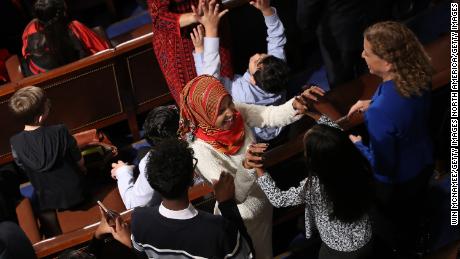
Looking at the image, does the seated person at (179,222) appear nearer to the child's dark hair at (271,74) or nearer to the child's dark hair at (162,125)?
the child's dark hair at (162,125)

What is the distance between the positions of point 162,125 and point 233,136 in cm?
36

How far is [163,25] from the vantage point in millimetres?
3213

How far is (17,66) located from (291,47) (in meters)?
1.84

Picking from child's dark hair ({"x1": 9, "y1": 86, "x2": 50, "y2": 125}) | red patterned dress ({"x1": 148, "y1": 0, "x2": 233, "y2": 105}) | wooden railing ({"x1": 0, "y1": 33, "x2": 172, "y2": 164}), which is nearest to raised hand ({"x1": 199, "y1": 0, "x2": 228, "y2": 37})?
red patterned dress ({"x1": 148, "y1": 0, "x2": 233, "y2": 105})

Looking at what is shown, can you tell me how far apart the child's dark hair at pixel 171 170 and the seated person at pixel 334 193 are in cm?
33

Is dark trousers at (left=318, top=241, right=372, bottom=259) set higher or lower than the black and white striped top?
lower

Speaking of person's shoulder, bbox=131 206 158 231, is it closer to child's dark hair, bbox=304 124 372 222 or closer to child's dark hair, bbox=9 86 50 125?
child's dark hair, bbox=304 124 372 222

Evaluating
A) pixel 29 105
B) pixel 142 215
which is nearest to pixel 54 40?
pixel 29 105

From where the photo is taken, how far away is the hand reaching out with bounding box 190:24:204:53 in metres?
3.03

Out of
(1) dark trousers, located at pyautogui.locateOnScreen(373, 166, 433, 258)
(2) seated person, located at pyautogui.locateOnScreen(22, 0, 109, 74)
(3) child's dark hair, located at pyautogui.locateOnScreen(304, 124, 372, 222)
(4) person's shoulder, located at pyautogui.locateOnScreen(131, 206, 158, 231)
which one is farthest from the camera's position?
(2) seated person, located at pyautogui.locateOnScreen(22, 0, 109, 74)

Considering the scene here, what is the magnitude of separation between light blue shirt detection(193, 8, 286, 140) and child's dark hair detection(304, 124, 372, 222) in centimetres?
83

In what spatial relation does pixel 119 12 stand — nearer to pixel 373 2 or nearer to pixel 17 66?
pixel 17 66

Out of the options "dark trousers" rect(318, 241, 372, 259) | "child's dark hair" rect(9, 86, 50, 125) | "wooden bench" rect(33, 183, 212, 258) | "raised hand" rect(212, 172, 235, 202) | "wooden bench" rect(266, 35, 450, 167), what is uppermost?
"child's dark hair" rect(9, 86, 50, 125)

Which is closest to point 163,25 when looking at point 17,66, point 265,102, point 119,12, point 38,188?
point 265,102
